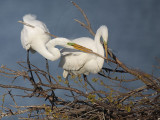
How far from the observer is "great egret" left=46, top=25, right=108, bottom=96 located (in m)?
4.66

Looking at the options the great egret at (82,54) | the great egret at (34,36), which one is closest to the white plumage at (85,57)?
the great egret at (82,54)

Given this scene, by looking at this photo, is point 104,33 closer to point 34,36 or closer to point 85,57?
point 85,57

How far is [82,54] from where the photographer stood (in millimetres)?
4941

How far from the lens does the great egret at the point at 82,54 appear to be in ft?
15.3

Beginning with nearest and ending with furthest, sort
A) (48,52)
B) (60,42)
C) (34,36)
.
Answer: (60,42) < (48,52) < (34,36)

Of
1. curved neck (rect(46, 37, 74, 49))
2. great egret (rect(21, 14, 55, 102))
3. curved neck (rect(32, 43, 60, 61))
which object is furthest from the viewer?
great egret (rect(21, 14, 55, 102))

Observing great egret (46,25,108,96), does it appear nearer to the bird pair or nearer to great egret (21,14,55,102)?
the bird pair

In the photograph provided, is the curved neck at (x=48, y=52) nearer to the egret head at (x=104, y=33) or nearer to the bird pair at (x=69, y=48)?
the bird pair at (x=69, y=48)

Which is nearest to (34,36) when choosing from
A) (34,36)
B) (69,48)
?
(34,36)

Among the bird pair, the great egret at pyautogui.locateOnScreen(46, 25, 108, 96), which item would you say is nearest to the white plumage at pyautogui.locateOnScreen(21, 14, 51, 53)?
the bird pair

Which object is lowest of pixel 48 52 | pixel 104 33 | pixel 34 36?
pixel 48 52

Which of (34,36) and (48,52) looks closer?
(48,52)

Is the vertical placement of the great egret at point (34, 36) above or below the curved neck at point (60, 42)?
above

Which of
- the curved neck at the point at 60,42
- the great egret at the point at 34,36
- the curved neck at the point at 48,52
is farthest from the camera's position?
the great egret at the point at 34,36
